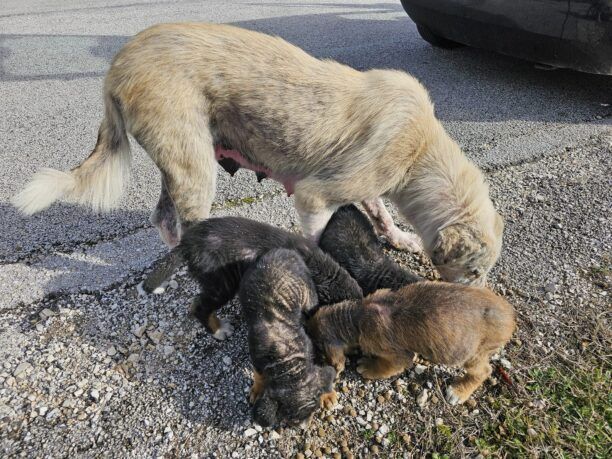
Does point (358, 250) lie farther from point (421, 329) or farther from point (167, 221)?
point (167, 221)

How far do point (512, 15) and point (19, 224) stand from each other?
5.64m

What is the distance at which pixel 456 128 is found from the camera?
5.52 meters

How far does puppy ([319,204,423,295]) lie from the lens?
3.38 metres

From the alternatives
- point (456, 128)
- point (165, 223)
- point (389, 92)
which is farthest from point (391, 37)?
point (165, 223)

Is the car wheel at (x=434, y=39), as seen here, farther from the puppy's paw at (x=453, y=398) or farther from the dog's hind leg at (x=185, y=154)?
the puppy's paw at (x=453, y=398)

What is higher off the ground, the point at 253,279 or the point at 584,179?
the point at 253,279

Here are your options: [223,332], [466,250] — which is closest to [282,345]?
[223,332]

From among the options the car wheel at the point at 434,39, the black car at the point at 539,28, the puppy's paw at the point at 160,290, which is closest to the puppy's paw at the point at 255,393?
the puppy's paw at the point at 160,290

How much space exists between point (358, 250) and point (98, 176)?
1.86 m

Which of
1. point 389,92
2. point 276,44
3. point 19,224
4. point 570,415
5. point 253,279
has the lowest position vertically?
point 570,415

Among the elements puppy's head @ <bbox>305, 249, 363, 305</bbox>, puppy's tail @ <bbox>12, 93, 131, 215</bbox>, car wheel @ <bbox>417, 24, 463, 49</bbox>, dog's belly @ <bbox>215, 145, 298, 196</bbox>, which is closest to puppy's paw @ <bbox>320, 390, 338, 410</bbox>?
puppy's head @ <bbox>305, 249, 363, 305</bbox>

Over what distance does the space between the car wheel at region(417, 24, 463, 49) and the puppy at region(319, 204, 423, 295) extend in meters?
5.08

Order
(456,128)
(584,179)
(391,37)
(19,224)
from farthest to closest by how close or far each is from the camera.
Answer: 1. (391,37)
2. (456,128)
3. (584,179)
4. (19,224)

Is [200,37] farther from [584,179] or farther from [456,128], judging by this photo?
[584,179]
